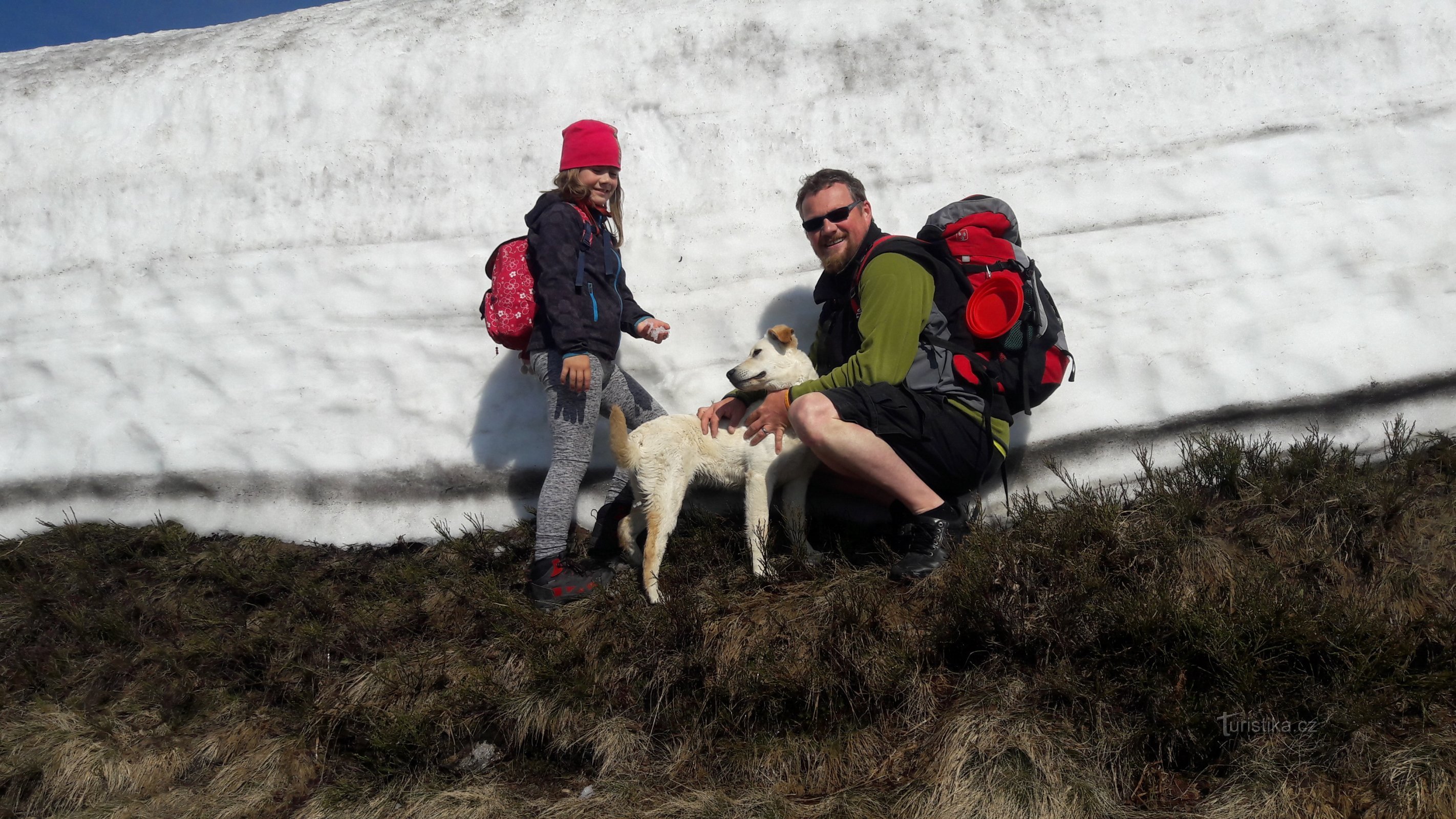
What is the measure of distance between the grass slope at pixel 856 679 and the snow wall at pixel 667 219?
2.94 feet

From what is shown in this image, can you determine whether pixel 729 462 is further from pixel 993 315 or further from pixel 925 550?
pixel 993 315

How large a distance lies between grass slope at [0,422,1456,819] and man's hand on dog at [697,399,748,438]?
2.38 feet

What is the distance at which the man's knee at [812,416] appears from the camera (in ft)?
14.5

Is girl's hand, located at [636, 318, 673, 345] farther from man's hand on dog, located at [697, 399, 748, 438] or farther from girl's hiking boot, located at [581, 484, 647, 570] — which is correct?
girl's hiking boot, located at [581, 484, 647, 570]

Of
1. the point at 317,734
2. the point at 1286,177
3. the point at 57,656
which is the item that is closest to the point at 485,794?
the point at 317,734

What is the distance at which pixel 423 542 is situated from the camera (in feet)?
19.9

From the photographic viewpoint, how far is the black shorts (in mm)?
4523

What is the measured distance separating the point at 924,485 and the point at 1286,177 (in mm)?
3914

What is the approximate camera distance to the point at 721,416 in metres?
5.12

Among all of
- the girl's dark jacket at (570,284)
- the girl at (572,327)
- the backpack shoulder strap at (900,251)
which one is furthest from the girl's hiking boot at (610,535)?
the backpack shoulder strap at (900,251)

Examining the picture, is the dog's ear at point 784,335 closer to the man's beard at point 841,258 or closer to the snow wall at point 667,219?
the man's beard at point 841,258

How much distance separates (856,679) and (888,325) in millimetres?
1750

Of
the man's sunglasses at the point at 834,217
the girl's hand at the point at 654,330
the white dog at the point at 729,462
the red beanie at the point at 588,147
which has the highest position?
the red beanie at the point at 588,147

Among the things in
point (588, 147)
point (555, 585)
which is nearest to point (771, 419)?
point (555, 585)
